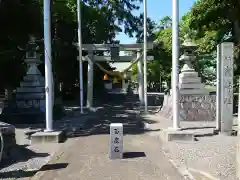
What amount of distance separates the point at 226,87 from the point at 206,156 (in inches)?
156

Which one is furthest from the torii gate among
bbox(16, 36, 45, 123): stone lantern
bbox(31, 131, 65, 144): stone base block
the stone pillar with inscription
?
bbox(31, 131, 65, 144): stone base block

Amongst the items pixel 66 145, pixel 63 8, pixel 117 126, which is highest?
pixel 63 8

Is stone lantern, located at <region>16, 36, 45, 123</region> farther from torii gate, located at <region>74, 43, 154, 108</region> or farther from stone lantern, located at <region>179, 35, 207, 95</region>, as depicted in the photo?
stone lantern, located at <region>179, 35, 207, 95</region>

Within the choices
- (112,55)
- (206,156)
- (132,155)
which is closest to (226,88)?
(206,156)

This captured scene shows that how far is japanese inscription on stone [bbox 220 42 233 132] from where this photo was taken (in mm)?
10953

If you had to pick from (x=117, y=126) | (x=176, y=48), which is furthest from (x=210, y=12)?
(x=117, y=126)

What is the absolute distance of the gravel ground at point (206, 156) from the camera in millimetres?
6374

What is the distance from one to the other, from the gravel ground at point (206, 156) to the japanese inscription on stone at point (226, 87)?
2.04ft

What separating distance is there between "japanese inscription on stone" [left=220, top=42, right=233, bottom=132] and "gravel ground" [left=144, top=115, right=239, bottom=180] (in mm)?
623

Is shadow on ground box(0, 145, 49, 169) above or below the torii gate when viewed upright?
below

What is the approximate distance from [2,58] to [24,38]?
3336 mm

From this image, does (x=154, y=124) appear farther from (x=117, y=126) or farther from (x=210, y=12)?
(x=210, y=12)

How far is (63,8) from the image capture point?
74.1 feet

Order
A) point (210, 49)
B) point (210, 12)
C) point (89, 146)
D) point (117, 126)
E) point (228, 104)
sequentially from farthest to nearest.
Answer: point (210, 49)
point (210, 12)
point (228, 104)
point (89, 146)
point (117, 126)
